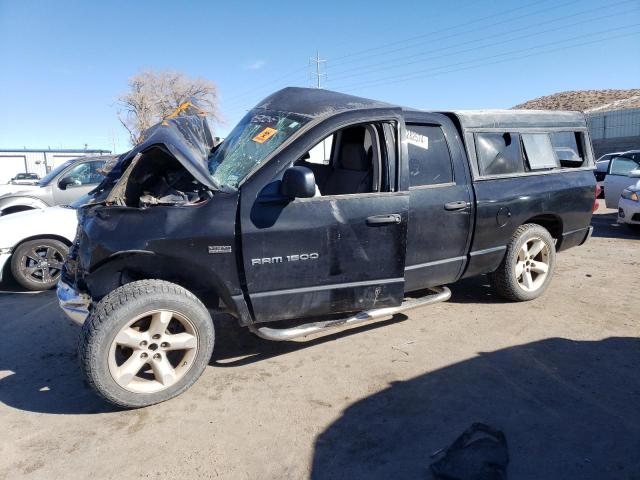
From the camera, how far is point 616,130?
27859mm

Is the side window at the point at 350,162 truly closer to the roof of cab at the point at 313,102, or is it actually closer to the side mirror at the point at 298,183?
the roof of cab at the point at 313,102

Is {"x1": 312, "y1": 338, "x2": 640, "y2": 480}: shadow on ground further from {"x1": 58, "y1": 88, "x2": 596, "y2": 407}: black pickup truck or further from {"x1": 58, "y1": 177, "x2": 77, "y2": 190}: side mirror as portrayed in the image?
{"x1": 58, "y1": 177, "x2": 77, "y2": 190}: side mirror

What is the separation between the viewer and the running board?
133 inches

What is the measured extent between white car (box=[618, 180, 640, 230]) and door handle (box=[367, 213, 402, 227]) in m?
6.83

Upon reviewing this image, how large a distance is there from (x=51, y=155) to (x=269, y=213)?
6662cm

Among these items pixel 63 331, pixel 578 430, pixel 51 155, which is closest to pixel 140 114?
pixel 51 155

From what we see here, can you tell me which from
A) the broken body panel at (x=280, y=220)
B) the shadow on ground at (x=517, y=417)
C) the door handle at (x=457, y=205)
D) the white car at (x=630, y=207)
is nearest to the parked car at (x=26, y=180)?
the broken body panel at (x=280, y=220)

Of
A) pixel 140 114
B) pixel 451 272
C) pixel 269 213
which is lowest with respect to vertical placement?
pixel 451 272

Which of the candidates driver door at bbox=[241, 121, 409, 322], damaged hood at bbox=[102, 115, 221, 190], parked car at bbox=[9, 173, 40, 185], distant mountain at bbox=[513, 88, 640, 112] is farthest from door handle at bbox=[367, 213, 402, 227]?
distant mountain at bbox=[513, 88, 640, 112]

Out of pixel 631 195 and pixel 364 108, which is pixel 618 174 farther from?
pixel 364 108

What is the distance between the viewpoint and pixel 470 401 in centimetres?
303

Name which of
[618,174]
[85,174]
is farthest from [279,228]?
[618,174]

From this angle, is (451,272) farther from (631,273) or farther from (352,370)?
(631,273)

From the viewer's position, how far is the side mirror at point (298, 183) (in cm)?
310
